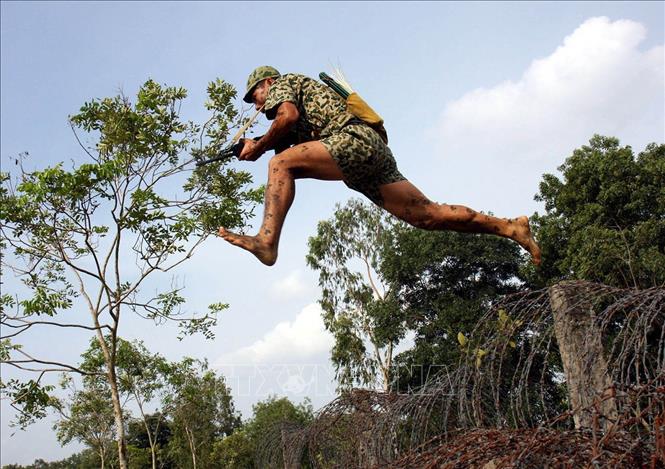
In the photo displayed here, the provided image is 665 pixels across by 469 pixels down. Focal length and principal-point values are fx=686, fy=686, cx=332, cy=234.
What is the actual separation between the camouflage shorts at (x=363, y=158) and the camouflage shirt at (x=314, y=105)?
2.7 inches

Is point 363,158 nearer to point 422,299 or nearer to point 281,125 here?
point 281,125

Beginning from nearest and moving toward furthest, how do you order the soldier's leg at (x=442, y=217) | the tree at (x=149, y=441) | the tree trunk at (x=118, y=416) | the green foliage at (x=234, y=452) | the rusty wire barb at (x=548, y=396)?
the rusty wire barb at (x=548, y=396), the soldier's leg at (x=442, y=217), the tree trunk at (x=118, y=416), the tree at (x=149, y=441), the green foliage at (x=234, y=452)

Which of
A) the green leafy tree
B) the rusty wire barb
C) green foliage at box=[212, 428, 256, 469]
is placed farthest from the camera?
green foliage at box=[212, 428, 256, 469]

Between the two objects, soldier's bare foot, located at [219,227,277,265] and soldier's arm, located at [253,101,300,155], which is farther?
soldier's arm, located at [253,101,300,155]

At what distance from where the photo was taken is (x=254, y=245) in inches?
109

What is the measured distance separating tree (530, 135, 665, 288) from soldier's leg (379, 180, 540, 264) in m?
11.9

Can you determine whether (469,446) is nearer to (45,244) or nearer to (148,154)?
(148,154)

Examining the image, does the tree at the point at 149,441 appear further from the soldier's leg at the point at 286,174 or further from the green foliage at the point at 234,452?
the soldier's leg at the point at 286,174

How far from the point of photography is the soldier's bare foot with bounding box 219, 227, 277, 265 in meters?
2.72

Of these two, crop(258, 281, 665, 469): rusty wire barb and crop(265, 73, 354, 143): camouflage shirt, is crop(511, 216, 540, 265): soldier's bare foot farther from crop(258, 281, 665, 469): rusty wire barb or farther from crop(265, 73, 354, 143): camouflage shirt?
crop(265, 73, 354, 143): camouflage shirt

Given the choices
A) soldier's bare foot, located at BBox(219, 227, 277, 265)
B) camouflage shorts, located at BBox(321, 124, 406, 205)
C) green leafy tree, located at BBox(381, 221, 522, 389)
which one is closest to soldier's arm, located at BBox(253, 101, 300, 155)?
camouflage shorts, located at BBox(321, 124, 406, 205)

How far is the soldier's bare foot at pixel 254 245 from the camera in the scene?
2725 mm

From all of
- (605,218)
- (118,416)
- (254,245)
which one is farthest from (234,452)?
(254,245)

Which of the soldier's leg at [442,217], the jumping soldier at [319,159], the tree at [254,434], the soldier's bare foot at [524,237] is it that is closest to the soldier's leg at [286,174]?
the jumping soldier at [319,159]
